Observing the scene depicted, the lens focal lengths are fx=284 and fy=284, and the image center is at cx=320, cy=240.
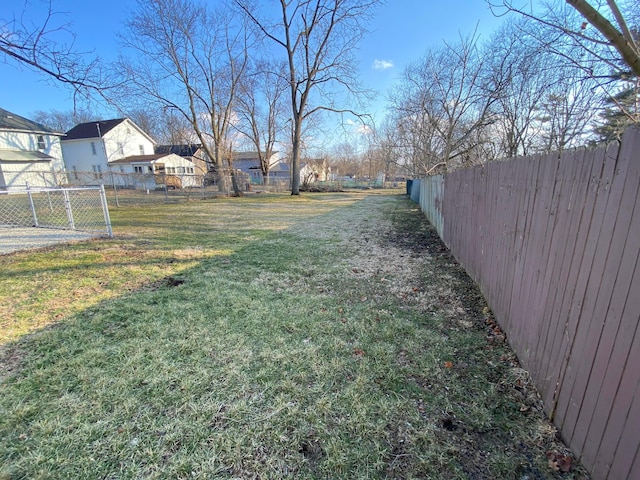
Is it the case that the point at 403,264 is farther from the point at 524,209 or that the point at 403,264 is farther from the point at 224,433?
the point at 224,433

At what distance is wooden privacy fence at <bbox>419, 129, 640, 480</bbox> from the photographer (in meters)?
1.18

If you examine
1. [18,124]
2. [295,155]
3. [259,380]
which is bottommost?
[259,380]

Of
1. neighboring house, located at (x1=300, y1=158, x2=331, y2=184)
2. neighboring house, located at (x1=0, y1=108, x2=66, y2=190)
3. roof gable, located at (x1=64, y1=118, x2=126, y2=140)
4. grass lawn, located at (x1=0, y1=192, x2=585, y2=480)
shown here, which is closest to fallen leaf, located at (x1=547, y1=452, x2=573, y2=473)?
grass lawn, located at (x1=0, y1=192, x2=585, y2=480)

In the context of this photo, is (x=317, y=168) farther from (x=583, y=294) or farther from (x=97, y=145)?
(x=583, y=294)

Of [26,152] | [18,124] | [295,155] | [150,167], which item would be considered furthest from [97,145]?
[295,155]

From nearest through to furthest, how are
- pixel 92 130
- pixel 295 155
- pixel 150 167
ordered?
pixel 295 155
pixel 92 130
pixel 150 167

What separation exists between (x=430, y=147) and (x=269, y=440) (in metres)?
17.4

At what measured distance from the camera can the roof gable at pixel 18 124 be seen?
19750 millimetres

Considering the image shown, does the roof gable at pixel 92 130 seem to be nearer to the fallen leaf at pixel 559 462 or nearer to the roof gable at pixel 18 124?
the roof gable at pixel 18 124

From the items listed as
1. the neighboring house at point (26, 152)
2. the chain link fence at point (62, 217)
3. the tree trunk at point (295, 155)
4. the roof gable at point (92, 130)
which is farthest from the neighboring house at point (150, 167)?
the chain link fence at point (62, 217)

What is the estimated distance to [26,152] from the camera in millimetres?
20359

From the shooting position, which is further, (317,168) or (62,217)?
(317,168)

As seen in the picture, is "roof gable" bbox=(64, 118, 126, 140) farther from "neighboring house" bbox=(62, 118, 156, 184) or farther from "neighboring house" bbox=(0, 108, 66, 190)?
"neighboring house" bbox=(0, 108, 66, 190)

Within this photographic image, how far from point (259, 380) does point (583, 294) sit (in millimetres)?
2080
